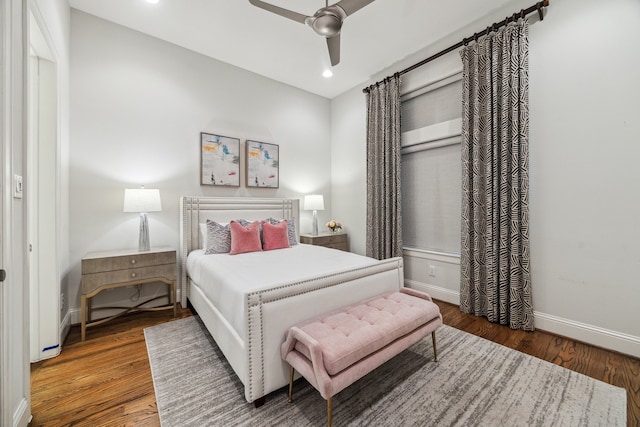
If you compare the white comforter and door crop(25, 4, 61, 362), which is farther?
door crop(25, 4, 61, 362)

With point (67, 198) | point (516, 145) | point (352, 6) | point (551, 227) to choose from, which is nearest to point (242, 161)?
point (67, 198)

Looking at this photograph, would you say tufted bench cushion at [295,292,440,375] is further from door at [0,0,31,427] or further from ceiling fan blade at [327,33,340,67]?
ceiling fan blade at [327,33,340,67]

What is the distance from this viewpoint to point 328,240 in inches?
167

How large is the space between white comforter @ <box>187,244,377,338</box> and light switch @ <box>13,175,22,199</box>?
1181mm

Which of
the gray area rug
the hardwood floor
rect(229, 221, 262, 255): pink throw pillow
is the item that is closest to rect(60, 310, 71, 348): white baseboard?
the hardwood floor

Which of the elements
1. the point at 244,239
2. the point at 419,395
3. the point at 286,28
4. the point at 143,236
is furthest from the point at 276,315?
the point at 286,28

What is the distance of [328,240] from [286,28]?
2.95 meters

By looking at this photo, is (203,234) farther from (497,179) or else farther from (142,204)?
(497,179)

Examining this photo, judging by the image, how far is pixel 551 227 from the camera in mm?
2420

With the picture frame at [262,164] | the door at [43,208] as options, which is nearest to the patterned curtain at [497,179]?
the picture frame at [262,164]

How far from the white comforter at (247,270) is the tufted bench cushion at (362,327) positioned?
0.31 meters

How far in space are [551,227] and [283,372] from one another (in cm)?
271

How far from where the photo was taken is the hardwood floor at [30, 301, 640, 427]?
1.49 metres

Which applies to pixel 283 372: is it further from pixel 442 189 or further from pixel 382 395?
pixel 442 189
